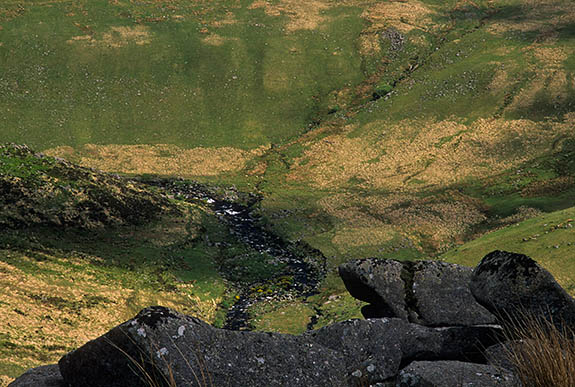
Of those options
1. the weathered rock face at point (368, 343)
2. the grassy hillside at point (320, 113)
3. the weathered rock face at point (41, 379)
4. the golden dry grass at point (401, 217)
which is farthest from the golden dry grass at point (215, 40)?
the weathered rock face at point (41, 379)

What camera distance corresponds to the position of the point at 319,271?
65188 millimetres

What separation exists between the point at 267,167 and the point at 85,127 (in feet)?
128

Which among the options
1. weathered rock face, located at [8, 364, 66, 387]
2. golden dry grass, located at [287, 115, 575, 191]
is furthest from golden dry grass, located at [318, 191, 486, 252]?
weathered rock face, located at [8, 364, 66, 387]

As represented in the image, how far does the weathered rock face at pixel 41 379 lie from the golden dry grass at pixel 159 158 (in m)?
87.1

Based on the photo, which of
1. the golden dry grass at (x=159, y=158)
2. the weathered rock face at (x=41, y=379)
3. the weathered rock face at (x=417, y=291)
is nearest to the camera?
the weathered rock face at (x=41, y=379)

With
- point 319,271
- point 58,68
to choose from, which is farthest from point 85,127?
point 319,271

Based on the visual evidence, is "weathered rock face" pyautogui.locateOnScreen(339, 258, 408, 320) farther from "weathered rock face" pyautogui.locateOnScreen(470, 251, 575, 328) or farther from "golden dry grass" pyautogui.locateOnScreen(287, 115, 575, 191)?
"golden dry grass" pyautogui.locateOnScreen(287, 115, 575, 191)

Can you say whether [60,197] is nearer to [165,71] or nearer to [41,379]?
[41,379]

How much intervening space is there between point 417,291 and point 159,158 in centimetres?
9089

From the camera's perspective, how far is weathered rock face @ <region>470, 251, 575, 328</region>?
14.3 m

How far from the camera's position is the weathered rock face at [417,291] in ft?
61.4

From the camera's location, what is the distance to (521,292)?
14.7 metres

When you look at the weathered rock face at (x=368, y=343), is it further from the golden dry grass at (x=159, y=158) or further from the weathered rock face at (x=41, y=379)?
the golden dry grass at (x=159, y=158)

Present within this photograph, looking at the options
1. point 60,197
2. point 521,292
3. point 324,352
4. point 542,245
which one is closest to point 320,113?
point 60,197
